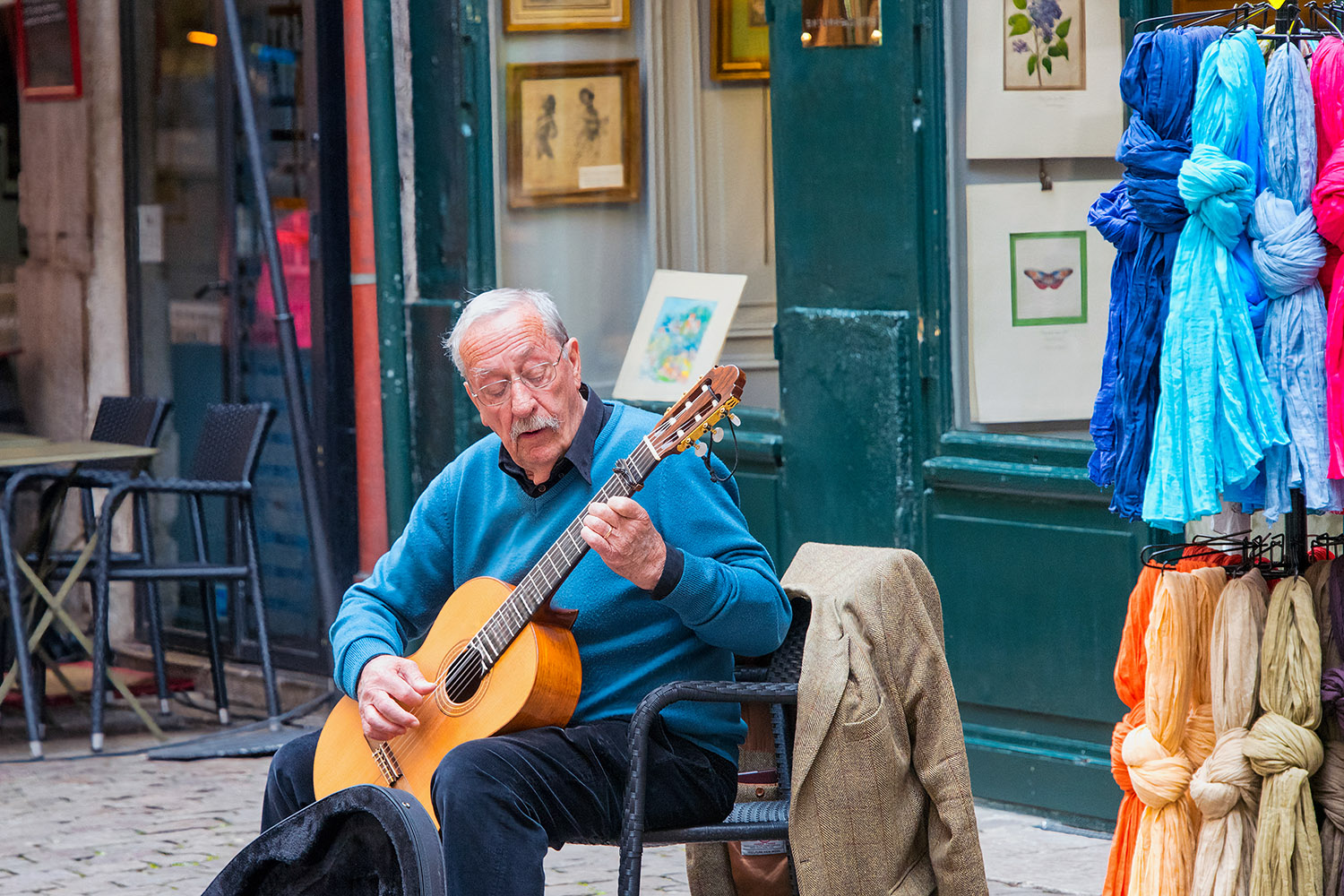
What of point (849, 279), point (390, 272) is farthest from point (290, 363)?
point (849, 279)

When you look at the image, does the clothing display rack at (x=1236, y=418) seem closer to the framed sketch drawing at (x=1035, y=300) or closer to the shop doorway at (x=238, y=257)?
the framed sketch drawing at (x=1035, y=300)

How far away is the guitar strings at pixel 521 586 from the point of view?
3281 mm

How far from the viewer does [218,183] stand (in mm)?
7719

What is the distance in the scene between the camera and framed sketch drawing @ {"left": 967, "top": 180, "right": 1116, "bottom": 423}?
5.00 m

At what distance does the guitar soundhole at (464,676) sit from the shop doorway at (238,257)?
3.65m

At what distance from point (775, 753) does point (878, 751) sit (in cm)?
26

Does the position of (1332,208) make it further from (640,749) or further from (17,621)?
(17,621)

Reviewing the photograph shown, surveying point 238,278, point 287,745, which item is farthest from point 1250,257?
point 238,278

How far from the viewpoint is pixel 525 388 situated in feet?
11.5

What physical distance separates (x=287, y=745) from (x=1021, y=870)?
74.9 inches

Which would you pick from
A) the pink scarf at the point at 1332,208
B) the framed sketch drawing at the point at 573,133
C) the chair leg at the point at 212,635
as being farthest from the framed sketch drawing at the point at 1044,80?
the chair leg at the point at 212,635

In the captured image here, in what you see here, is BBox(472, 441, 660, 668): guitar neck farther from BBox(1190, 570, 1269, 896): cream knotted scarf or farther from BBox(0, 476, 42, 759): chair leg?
BBox(0, 476, 42, 759): chair leg

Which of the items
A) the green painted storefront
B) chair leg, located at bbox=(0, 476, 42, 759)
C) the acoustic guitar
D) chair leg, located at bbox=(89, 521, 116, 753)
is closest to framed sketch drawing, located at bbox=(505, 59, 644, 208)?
the green painted storefront

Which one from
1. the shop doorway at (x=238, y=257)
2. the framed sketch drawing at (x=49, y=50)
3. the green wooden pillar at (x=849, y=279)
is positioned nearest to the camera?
the green wooden pillar at (x=849, y=279)
